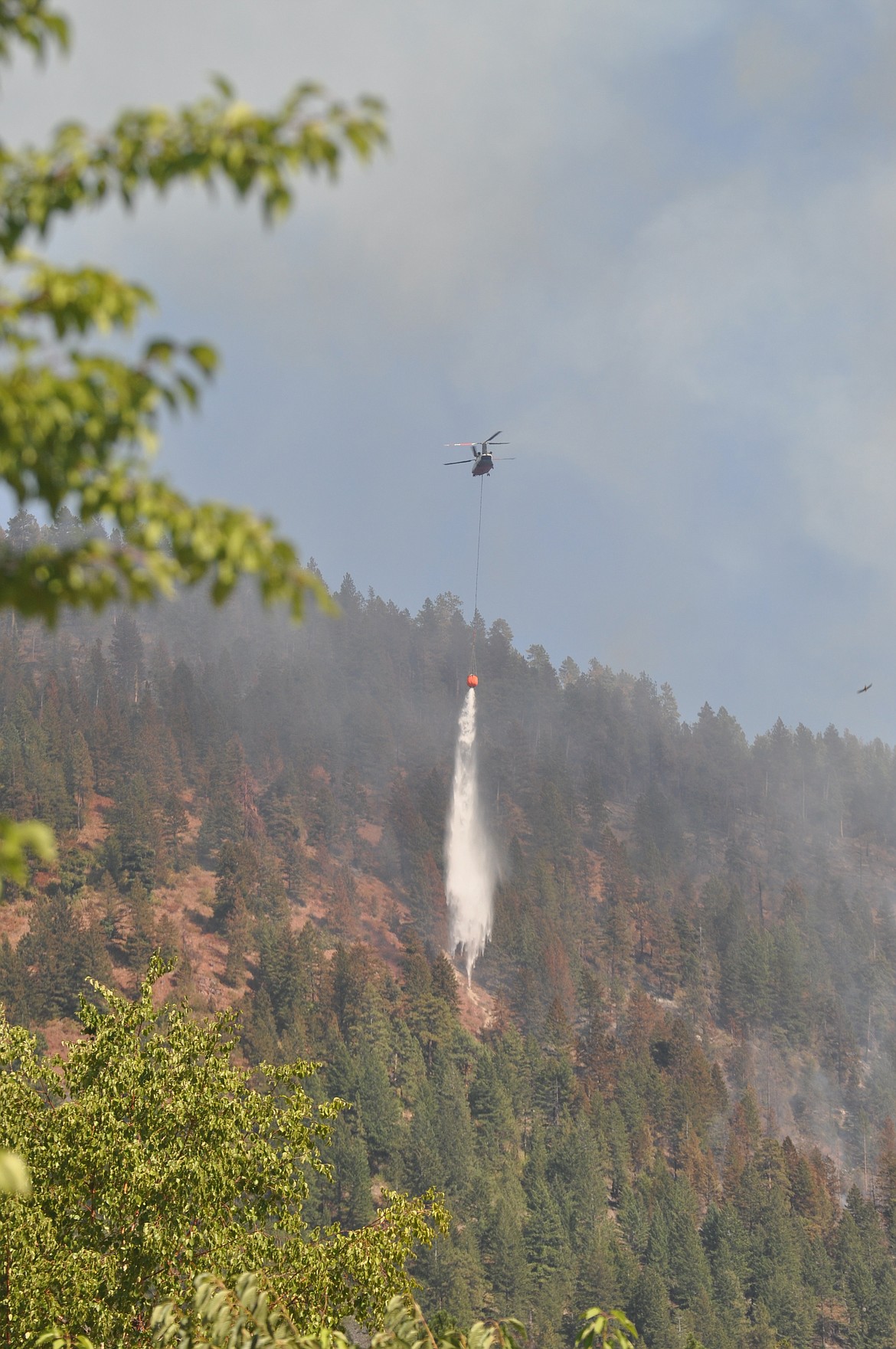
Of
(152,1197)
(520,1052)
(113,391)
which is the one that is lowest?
(520,1052)

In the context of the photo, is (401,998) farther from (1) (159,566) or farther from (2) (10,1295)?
(1) (159,566)

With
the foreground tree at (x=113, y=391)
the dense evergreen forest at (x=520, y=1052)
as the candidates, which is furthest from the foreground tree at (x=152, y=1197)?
the dense evergreen forest at (x=520, y=1052)

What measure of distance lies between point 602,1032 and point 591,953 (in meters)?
38.2

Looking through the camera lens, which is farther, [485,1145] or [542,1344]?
[485,1145]

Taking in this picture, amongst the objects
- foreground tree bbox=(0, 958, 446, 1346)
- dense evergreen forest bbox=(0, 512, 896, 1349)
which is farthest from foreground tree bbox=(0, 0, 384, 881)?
dense evergreen forest bbox=(0, 512, 896, 1349)

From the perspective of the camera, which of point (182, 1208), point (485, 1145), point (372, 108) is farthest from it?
point (485, 1145)

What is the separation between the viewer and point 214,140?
243 inches

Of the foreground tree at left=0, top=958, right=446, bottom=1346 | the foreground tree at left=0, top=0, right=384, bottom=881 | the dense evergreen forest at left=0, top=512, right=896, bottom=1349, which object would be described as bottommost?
the dense evergreen forest at left=0, top=512, right=896, bottom=1349

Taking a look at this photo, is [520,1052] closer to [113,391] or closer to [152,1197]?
[152,1197]

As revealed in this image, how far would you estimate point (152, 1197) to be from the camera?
19297 mm

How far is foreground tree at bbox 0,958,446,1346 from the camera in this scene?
18516mm

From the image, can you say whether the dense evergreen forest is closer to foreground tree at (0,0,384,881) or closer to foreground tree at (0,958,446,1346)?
foreground tree at (0,958,446,1346)

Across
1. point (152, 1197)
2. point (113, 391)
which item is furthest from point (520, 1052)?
point (113, 391)

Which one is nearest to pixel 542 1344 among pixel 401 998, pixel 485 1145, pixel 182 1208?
pixel 485 1145
